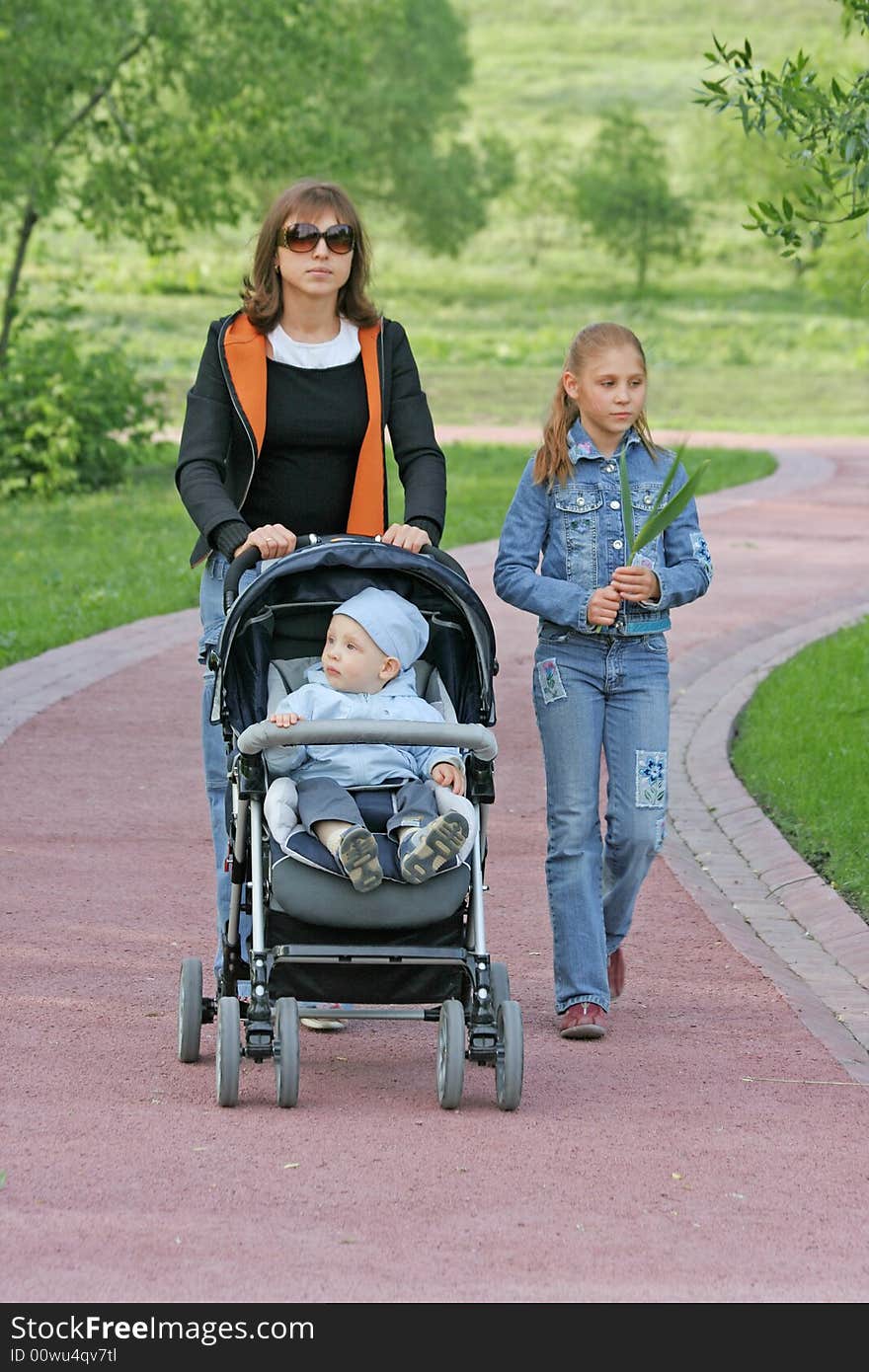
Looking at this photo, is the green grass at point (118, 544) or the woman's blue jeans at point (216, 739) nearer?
the woman's blue jeans at point (216, 739)

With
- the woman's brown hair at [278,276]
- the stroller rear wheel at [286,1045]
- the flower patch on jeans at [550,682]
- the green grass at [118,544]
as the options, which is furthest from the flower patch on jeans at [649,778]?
the green grass at [118,544]

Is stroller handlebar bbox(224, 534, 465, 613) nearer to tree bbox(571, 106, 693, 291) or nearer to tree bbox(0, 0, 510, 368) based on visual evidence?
tree bbox(0, 0, 510, 368)

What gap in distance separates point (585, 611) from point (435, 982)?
1091 millimetres

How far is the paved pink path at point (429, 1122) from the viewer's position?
393 centimetres

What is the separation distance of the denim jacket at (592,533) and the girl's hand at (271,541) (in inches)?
27.9

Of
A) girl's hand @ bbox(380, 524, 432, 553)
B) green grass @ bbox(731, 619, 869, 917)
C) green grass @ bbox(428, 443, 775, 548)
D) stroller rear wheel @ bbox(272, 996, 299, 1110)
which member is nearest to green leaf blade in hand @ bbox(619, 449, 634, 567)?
girl's hand @ bbox(380, 524, 432, 553)

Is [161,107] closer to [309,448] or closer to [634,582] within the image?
[309,448]

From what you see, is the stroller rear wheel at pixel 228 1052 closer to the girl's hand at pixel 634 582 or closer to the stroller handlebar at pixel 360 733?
the stroller handlebar at pixel 360 733

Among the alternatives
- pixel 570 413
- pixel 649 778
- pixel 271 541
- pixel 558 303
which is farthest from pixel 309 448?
pixel 558 303

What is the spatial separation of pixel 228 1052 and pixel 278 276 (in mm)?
1977

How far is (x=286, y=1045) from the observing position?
189 inches

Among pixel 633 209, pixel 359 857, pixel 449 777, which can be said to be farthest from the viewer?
pixel 633 209

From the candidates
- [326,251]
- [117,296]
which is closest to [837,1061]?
[326,251]
